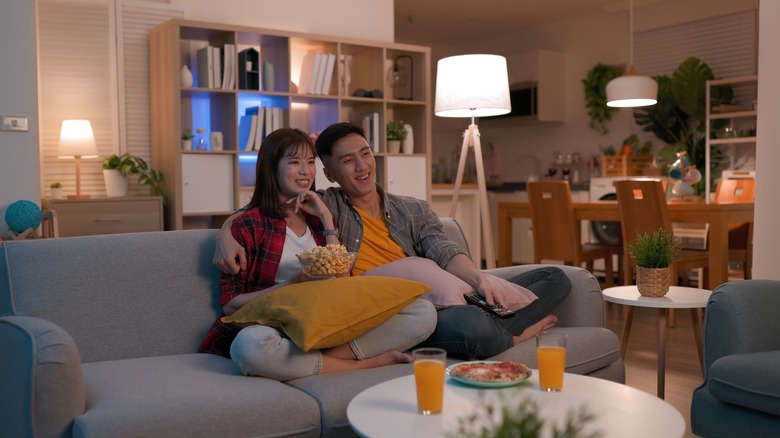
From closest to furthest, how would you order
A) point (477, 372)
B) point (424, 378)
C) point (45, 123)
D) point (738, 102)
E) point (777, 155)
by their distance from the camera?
point (424, 378)
point (477, 372)
point (777, 155)
point (45, 123)
point (738, 102)

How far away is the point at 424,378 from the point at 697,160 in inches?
244

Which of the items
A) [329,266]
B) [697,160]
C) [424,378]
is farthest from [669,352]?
[697,160]

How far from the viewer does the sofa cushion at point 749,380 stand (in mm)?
1969

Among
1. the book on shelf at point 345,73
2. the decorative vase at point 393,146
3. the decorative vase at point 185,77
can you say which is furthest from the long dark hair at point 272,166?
the decorative vase at point 393,146

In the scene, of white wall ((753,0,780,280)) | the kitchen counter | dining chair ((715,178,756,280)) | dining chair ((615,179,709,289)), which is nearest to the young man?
white wall ((753,0,780,280))

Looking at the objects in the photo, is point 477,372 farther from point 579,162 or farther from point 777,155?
point 579,162

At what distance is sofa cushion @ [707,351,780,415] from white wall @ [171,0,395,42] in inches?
164

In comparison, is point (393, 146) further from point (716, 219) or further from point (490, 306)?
point (490, 306)

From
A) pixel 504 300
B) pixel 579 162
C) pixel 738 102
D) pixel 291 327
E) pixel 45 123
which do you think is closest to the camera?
pixel 291 327

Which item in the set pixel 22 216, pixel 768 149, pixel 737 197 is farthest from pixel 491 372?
pixel 737 197

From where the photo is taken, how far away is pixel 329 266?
217cm

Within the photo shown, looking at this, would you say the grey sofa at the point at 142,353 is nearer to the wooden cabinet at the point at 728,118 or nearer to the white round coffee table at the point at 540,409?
the white round coffee table at the point at 540,409

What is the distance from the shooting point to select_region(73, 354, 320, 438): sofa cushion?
163cm

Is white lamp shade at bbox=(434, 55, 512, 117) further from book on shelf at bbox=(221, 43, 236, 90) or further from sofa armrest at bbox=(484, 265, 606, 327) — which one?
book on shelf at bbox=(221, 43, 236, 90)
